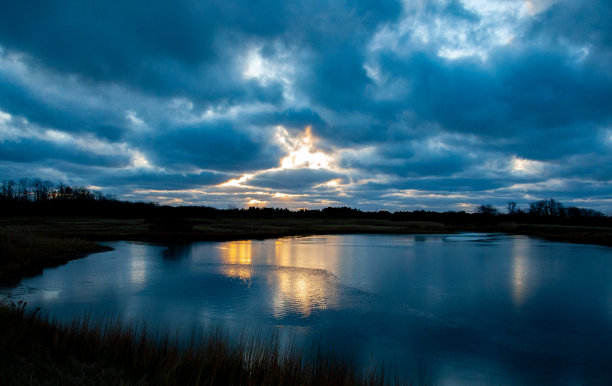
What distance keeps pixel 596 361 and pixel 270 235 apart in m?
47.0

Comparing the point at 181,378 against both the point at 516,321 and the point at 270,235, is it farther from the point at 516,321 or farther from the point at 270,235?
the point at 270,235

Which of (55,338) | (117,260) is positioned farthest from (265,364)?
(117,260)

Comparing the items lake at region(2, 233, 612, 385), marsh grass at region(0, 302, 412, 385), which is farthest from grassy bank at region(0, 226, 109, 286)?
marsh grass at region(0, 302, 412, 385)

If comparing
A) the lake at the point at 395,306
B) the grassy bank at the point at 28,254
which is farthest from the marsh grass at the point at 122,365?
the grassy bank at the point at 28,254

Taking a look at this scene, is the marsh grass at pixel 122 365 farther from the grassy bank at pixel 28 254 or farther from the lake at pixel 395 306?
the grassy bank at pixel 28 254

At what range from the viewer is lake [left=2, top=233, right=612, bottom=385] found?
29.8 feet

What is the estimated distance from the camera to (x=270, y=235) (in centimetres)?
5438

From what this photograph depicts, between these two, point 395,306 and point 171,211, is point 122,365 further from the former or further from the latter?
point 171,211

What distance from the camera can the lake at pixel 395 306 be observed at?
9.09 meters

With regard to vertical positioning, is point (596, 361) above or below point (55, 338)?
below

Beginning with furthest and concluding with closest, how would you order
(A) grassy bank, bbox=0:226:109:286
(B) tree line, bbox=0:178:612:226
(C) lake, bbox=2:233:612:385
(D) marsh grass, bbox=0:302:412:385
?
1. (B) tree line, bbox=0:178:612:226
2. (A) grassy bank, bbox=0:226:109:286
3. (C) lake, bbox=2:233:612:385
4. (D) marsh grass, bbox=0:302:412:385

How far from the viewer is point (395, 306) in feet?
45.8

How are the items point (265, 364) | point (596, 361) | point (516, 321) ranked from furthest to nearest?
1. point (516, 321)
2. point (596, 361)
3. point (265, 364)

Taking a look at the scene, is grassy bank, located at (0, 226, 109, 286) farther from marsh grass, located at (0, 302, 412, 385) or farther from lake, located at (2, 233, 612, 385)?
marsh grass, located at (0, 302, 412, 385)
